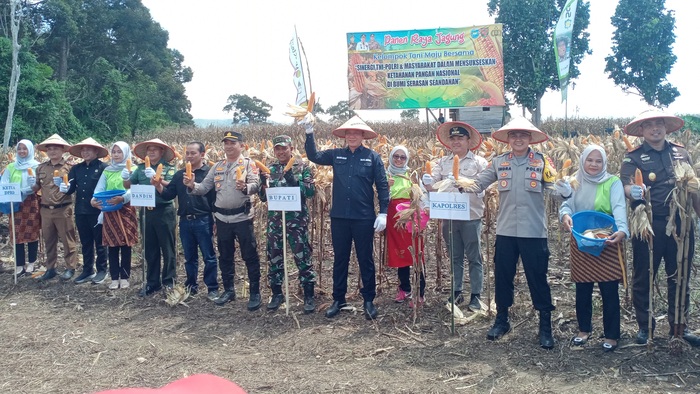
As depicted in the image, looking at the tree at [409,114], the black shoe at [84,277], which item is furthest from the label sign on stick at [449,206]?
the tree at [409,114]

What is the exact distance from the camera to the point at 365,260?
5602mm

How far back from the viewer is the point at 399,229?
584cm

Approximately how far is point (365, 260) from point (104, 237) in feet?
11.3

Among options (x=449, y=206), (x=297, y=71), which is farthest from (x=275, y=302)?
(x=297, y=71)

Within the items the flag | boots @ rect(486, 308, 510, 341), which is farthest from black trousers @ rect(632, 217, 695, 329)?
the flag

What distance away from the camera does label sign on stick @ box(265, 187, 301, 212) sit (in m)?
5.50

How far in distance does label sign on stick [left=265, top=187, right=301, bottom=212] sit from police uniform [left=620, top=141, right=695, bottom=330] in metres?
2.96

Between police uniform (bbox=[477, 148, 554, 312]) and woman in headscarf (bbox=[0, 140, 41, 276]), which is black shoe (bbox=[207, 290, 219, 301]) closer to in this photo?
woman in headscarf (bbox=[0, 140, 41, 276])

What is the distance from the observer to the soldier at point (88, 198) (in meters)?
7.18

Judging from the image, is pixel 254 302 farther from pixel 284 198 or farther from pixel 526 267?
pixel 526 267

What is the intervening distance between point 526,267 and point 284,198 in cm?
239

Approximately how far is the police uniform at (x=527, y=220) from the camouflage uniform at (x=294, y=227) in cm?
204

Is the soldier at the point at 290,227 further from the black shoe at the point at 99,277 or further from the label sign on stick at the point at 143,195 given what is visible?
the black shoe at the point at 99,277

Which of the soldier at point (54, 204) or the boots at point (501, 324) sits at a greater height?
the soldier at point (54, 204)
